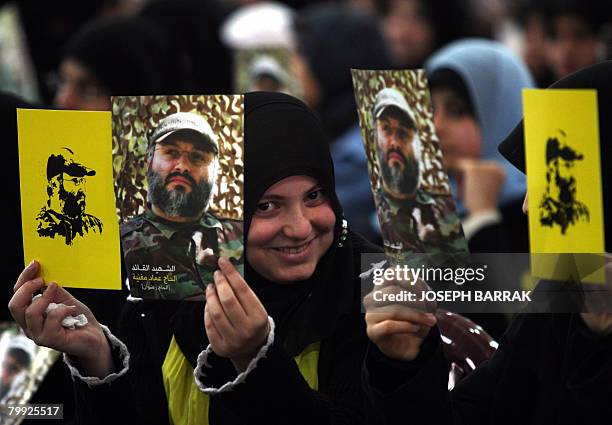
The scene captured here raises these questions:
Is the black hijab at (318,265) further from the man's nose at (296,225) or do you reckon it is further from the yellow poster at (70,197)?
the yellow poster at (70,197)

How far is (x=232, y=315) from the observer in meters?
2.31

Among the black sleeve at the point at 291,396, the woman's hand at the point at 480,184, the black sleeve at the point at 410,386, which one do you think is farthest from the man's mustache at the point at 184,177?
the woman's hand at the point at 480,184

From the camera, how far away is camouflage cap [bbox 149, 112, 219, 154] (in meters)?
2.37

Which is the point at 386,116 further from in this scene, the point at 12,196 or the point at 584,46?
the point at 584,46

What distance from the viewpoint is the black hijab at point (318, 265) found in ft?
8.23

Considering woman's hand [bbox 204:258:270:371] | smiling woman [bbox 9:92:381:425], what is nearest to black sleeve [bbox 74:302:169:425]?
smiling woman [bbox 9:92:381:425]

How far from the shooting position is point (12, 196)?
309cm

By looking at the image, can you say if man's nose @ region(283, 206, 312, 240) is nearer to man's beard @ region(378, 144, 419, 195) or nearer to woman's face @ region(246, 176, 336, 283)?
woman's face @ region(246, 176, 336, 283)

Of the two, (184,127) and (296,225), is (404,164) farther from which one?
(184,127)

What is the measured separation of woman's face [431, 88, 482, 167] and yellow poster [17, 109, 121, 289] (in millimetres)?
2244

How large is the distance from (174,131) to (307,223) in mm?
342

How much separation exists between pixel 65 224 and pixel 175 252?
0.27 meters

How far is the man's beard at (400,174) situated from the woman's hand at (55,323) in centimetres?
68

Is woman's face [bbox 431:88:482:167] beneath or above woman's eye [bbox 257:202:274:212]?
above
